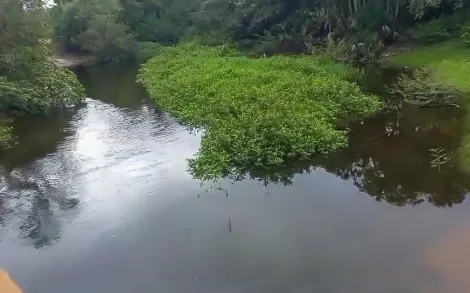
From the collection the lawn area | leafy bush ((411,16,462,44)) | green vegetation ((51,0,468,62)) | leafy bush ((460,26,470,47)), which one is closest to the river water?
the lawn area

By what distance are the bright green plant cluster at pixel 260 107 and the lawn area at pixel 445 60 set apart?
3.47 meters

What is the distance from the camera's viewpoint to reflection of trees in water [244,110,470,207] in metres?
12.7

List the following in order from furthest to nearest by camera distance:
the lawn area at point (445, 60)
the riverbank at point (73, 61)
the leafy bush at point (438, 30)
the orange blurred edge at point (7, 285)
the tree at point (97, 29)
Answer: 1. the riverbank at point (73, 61)
2. the tree at point (97, 29)
3. the leafy bush at point (438, 30)
4. the lawn area at point (445, 60)
5. the orange blurred edge at point (7, 285)

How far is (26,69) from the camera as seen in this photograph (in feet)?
76.2

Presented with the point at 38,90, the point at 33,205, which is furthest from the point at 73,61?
the point at 33,205

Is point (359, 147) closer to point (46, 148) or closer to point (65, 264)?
point (65, 264)

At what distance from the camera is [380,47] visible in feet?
102

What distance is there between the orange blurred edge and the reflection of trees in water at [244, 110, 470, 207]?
6.78 meters

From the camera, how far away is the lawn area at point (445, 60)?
20.6 meters

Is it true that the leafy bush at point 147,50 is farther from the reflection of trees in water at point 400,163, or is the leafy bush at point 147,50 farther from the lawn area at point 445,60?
the reflection of trees in water at point 400,163

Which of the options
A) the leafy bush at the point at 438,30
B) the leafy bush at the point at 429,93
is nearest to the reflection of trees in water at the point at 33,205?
the leafy bush at the point at 429,93

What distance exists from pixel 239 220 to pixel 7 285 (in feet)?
16.9

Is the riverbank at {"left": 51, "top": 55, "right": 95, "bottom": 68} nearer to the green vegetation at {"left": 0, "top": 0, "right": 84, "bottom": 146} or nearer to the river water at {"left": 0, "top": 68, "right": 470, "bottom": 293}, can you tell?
the green vegetation at {"left": 0, "top": 0, "right": 84, "bottom": 146}

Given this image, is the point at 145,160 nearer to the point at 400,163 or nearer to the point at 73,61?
the point at 400,163
